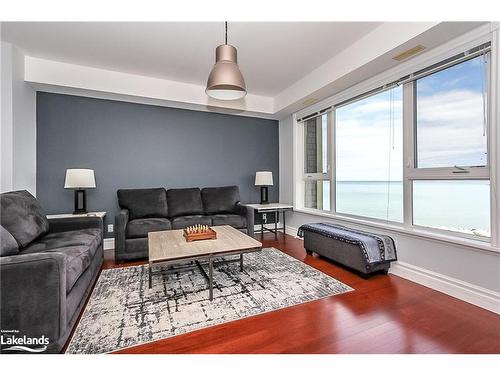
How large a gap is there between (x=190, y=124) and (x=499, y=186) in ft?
13.2

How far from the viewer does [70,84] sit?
10.5ft

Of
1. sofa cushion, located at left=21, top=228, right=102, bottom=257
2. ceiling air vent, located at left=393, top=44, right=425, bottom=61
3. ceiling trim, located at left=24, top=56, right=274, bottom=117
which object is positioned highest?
ceiling trim, located at left=24, top=56, right=274, bottom=117

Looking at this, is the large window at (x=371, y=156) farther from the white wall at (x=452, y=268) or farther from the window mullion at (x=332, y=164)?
the white wall at (x=452, y=268)

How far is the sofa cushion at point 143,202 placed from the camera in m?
3.53

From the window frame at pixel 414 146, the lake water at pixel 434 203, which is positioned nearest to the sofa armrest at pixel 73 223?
the window frame at pixel 414 146

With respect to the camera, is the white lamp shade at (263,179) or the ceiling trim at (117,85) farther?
the white lamp shade at (263,179)

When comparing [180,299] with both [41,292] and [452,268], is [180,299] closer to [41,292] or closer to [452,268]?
[41,292]

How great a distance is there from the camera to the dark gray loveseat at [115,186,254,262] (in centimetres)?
305

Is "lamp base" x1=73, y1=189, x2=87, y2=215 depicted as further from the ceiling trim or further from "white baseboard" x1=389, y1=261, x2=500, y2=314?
"white baseboard" x1=389, y1=261, x2=500, y2=314

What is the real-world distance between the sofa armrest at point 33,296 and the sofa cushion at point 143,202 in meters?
2.14

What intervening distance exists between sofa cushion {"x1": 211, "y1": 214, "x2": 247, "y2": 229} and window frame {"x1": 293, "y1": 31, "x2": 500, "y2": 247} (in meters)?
1.27

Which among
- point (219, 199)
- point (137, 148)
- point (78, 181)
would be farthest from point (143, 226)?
point (137, 148)

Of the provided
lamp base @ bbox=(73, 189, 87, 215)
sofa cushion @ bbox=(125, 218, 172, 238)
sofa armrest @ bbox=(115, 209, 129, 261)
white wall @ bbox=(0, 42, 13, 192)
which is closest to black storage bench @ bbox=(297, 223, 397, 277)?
sofa cushion @ bbox=(125, 218, 172, 238)
